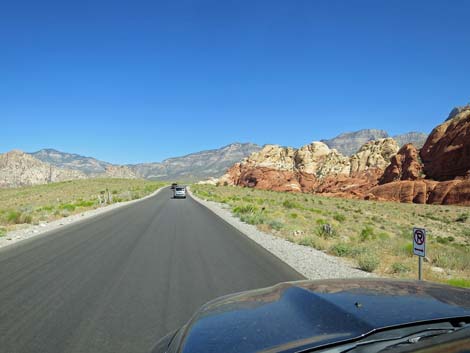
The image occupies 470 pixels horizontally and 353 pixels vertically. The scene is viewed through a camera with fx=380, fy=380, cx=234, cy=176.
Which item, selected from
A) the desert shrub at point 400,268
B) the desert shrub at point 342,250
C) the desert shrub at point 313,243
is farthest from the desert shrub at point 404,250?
the desert shrub at point 400,268

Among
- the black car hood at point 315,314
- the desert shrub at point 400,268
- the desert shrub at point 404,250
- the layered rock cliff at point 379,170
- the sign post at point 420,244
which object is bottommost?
the desert shrub at point 404,250

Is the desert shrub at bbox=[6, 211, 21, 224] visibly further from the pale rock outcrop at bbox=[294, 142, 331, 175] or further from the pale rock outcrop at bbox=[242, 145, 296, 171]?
the pale rock outcrop at bbox=[242, 145, 296, 171]

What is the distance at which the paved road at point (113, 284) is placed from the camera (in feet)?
16.3

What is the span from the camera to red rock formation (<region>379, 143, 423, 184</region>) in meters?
68.8

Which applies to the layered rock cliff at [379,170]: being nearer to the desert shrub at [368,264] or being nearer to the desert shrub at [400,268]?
the desert shrub at [400,268]

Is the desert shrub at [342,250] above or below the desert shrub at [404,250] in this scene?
above

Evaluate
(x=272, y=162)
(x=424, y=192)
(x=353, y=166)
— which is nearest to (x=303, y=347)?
(x=424, y=192)

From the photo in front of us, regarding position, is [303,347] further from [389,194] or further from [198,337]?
[389,194]

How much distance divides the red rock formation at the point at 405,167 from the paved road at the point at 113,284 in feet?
207

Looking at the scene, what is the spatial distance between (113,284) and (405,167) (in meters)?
72.3

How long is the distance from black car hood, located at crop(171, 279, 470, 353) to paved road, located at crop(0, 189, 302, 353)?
2.16 meters

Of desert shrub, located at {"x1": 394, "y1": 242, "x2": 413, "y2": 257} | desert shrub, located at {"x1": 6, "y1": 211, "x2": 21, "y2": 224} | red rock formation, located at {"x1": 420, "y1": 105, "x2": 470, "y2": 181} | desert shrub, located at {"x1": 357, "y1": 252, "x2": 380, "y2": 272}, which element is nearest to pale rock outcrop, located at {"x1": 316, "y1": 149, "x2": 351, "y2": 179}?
red rock formation, located at {"x1": 420, "y1": 105, "x2": 470, "y2": 181}

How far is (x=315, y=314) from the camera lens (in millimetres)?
2537

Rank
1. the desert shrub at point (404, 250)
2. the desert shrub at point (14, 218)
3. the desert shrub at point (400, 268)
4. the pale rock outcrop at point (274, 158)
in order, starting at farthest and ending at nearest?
the pale rock outcrop at point (274, 158), the desert shrub at point (14, 218), the desert shrub at point (404, 250), the desert shrub at point (400, 268)
